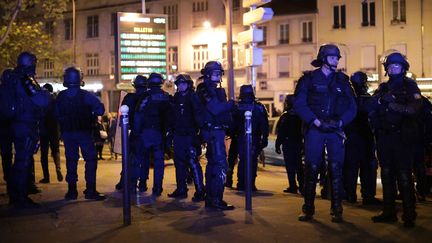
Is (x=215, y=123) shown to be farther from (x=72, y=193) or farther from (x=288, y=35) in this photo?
(x=288, y=35)

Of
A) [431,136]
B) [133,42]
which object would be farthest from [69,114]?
[133,42]

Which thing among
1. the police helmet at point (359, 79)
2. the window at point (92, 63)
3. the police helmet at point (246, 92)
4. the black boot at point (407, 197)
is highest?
the window at point (92, 63)

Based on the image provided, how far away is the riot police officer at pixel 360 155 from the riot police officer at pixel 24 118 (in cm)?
437

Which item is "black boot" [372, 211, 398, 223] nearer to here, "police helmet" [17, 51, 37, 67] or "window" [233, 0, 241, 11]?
"police helmet" [17, 51, 37, 67]

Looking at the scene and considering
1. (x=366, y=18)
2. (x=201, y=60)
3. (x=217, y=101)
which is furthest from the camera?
(x=201, y=60)

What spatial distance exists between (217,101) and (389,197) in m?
2.47

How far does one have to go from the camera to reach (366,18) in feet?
146

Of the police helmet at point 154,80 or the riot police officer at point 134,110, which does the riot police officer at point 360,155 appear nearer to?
the police helmet at point 154,80

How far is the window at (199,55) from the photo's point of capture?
4775cm

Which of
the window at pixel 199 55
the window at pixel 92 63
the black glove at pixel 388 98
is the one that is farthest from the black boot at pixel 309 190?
the window at pixel 92 63

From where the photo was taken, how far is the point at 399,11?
43.1 metres

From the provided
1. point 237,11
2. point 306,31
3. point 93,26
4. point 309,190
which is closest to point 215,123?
point 309,190

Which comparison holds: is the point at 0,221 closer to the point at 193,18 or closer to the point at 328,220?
the point at 328,220

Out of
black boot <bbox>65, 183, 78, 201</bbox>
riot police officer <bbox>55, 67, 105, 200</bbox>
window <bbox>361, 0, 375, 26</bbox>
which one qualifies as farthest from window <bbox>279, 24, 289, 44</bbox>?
black boot <bbox>65, 183, 78, 201</bbox>
